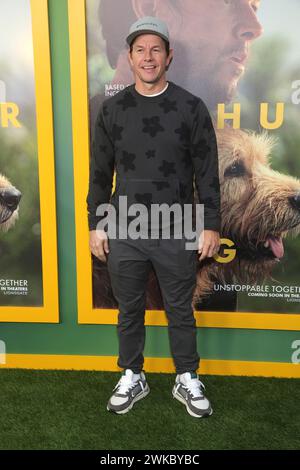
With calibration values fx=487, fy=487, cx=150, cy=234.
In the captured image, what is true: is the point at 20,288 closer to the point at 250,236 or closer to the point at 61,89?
the point at 61,89

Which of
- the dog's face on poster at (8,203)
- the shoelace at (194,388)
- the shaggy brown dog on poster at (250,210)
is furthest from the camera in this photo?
the dog's face on poster at (8,203)

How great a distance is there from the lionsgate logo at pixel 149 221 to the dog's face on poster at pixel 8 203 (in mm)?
485

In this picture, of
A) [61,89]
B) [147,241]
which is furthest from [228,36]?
[147,241]

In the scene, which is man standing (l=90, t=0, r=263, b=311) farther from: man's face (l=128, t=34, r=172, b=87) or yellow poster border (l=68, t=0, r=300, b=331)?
man's face (l=128, t=34, r=172, b=87)

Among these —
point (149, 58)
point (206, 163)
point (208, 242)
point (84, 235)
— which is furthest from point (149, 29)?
point (84, 235)

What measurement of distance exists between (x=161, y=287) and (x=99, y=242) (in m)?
0.29

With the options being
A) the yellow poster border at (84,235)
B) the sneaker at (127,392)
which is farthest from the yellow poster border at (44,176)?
the sneaker at (127,392)

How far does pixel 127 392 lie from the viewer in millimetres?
1881

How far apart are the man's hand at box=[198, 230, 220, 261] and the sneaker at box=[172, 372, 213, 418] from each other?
493mm

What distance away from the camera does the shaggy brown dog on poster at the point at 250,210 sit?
199cm

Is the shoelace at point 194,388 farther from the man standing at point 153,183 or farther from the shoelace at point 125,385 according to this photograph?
the shoelace at point 125,385

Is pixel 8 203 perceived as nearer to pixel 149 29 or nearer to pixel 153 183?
pixel 153 183

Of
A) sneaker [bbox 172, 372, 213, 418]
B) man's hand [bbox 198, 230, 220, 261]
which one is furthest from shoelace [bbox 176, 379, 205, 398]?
man's hand [bbox 198, 230, 220, 261]

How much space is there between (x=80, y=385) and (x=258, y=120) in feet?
4.33
